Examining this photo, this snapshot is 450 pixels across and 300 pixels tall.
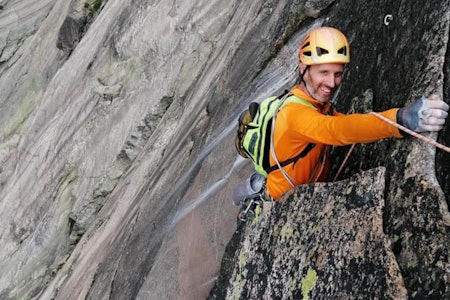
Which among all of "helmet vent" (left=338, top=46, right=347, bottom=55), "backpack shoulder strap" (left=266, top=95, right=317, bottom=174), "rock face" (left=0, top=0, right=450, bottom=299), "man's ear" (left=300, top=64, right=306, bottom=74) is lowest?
"rock face" (left=0, top=0, right=450, bottom=299)

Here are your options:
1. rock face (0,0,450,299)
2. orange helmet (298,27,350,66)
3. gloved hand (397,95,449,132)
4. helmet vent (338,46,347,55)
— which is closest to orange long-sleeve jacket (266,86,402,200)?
gloved hand (397,95,449,132)

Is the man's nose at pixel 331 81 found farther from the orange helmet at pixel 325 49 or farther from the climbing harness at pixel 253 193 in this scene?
the climbing harness at pixel 253 193

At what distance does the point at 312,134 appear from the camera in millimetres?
5965

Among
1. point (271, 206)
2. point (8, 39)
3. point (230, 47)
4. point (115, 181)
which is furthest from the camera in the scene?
point (8, 39)

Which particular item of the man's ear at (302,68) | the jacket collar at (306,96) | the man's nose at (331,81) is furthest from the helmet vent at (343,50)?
the jacket collar at (306,96)

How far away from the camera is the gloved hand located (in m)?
5.24

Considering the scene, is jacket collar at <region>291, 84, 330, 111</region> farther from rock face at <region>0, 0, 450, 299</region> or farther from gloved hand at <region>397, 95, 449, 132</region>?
gloved hand at <region>397, 95, 449, 132</region>

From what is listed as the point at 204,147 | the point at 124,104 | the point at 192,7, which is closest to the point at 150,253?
the point at 204,147

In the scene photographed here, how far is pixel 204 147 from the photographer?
40.6 ft

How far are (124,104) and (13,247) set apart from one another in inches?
228

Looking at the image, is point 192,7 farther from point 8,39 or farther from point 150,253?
point 8,39

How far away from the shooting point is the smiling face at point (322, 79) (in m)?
6.28

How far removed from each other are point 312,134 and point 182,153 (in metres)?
7.68

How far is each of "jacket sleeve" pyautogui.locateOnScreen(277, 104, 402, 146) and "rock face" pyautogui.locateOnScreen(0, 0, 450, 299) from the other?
44 cm
